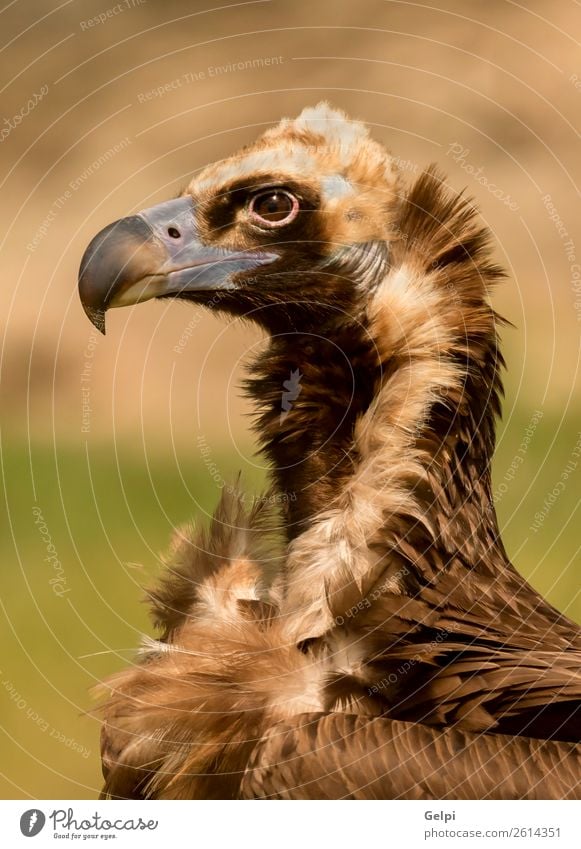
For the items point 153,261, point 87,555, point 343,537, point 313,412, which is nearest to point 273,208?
point 153,261

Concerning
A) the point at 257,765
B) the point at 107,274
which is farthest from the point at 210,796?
the point at 107,274

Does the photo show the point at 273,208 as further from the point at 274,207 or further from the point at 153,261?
the point at 153,261

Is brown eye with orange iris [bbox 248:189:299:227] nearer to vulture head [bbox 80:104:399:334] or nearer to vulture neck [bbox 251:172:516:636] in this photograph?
vulture head [bbox 80:104:399:334]

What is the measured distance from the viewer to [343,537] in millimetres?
1230

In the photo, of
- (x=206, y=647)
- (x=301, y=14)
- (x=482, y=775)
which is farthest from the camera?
(x=301, y=14)

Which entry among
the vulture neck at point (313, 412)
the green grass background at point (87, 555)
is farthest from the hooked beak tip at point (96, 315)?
the green grass background at point (87, 555)

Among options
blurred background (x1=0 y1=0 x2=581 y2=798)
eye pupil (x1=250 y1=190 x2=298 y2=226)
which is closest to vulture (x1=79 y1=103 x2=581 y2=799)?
eye pupil (x1=250 y1=190 x2=298 y2=226)

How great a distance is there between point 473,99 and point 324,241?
63 centimetres

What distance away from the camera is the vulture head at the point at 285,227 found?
1315 mm

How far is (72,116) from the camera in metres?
1.88

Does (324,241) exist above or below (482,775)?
above

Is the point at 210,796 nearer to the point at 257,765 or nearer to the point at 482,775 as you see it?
the point at 257,765

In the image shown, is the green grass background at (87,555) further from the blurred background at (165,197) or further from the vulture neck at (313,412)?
the vulture neck at (313,412)

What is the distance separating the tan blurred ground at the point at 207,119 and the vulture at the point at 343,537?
16.7 inches
